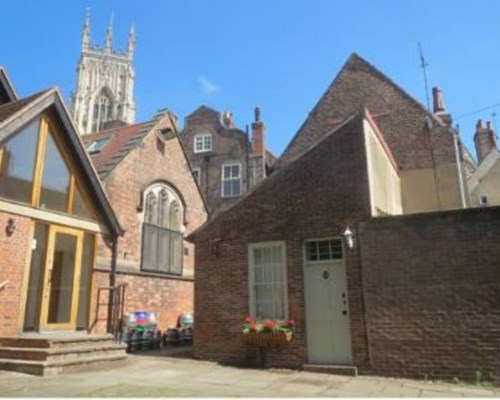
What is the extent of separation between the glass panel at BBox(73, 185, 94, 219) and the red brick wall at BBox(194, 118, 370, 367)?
10.3 ft

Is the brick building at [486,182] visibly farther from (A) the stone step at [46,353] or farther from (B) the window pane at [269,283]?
(A) the stone step at [46,353]

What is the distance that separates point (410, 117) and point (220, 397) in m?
12.9

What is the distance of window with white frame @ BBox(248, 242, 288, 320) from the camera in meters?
10.1

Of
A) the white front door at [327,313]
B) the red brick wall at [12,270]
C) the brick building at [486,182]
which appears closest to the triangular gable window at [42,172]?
the red brick wall at [12,270]

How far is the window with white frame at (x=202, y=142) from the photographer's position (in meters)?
28.7

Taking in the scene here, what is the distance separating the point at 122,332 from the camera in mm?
13172

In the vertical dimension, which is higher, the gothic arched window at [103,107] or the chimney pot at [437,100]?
the gothic arched window at [103,107]

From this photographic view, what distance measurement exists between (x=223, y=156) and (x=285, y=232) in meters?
18.1

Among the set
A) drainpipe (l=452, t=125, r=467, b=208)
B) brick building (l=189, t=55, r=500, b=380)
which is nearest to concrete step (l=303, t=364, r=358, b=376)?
brick building (l=189, t=55, r=500, b=380)

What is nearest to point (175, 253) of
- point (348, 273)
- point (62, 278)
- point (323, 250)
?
point (62, 278)

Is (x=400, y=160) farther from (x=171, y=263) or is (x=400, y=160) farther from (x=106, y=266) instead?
(x=106, y=266)

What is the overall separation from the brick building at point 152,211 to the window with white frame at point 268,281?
15.4 ft

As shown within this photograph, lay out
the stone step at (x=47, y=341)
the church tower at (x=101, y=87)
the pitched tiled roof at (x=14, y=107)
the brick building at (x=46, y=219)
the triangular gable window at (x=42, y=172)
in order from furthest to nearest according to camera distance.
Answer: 1. the church tower at (x=101, y=87)
2. the pitched tiled roof at (x=14, y=107)
3. the triangular gable window at (x=42, y=172)
4. the brick building at (x=46, y=219)
5. the stone step at (x=47, y=341)

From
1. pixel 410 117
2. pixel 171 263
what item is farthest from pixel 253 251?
pixel 410 117
